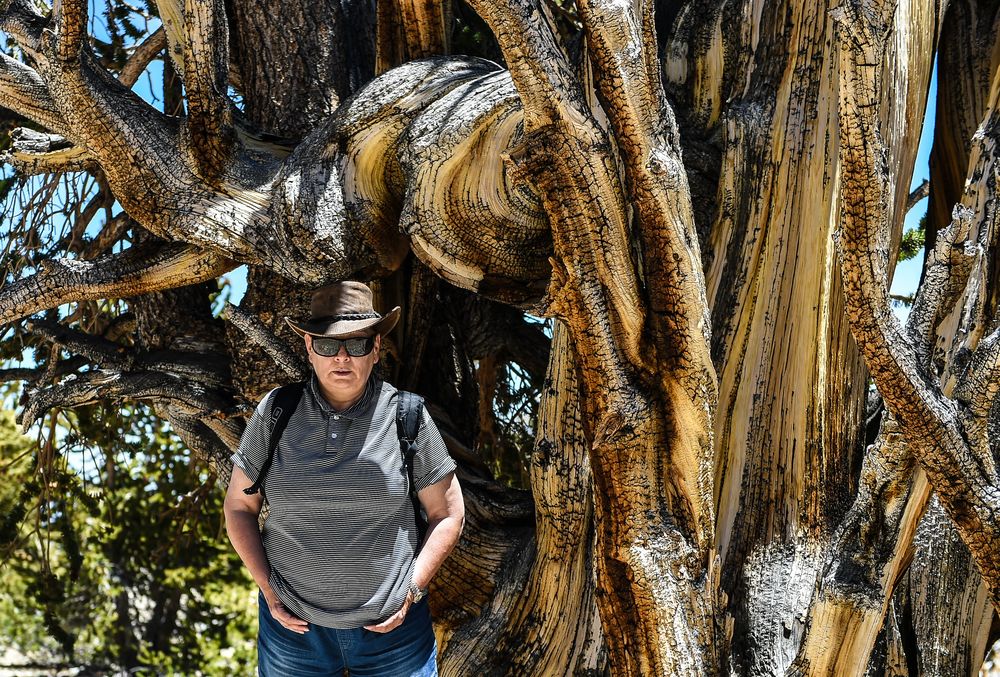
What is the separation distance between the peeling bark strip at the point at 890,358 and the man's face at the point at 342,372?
1218mm

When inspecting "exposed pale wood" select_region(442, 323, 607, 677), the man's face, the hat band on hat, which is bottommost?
"exposed pale wood" select_region(442, 323, 607, 677)

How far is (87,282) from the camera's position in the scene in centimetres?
377

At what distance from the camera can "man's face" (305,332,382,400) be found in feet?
9.14

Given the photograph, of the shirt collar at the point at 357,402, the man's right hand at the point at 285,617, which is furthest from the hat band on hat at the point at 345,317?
the man's right hand at the point at 285,617

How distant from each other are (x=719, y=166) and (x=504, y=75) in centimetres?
75

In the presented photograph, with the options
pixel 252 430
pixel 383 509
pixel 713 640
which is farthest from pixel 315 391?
pixel 713 640

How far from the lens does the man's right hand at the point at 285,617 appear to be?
9.00 feet

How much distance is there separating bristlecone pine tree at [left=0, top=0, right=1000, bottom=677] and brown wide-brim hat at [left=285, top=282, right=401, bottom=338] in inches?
18.4

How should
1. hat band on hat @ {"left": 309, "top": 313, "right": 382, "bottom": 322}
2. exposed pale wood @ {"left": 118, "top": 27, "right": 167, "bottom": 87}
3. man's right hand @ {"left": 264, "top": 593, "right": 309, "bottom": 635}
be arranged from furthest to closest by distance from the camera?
exposed pale wood @ {"left": 118, "top": 27, "right": 167, "bottom": 87} < hat band on hat @ {"left": 309, "top": 313, "right": 382, "bottom": 322} < man's right hand @ {"left": 264, "top": 593, "right": 309, "bottom": 635}

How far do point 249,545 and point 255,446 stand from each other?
0.26 m

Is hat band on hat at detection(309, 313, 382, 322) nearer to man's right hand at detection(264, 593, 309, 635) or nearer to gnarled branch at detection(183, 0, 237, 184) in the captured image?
man's right hand at detection(264, 593, 309, 635)

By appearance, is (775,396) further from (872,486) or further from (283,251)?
(283,251)

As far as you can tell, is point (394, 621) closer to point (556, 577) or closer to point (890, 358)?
point (556, 577)

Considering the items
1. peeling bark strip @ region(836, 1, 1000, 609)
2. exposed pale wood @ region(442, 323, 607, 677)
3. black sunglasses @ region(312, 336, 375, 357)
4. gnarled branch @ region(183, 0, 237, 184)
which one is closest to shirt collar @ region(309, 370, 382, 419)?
black sunglasses @ region(312, 336, 375, 357)
